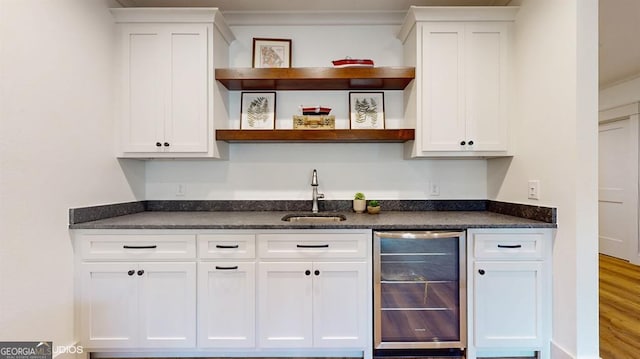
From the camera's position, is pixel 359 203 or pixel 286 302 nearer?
pixel 286 302

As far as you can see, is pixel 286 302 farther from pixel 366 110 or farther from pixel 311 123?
pixel 366 110

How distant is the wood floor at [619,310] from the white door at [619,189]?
345 millimetres

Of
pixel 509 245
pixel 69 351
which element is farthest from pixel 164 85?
pixel 509 245

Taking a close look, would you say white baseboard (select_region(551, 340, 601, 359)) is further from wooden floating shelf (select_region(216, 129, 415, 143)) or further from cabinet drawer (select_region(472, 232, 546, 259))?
wooden floating shelf (select_region(216, 129, 415, 143))

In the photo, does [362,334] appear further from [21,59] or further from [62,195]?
[21,59]

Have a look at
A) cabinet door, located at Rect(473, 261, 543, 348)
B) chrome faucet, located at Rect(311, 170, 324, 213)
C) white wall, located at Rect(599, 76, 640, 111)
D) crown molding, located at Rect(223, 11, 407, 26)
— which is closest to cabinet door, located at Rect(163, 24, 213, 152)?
crown molding, located at Rect(223, 11, 407, 26)

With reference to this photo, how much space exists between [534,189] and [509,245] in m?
0.44

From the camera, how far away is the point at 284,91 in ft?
8.45

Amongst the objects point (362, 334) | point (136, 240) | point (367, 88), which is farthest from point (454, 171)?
point (136, 240)

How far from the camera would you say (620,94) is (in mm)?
4168

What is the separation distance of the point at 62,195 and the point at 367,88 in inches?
86.4

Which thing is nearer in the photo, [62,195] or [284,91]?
[62,195]

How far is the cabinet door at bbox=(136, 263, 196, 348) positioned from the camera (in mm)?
1918

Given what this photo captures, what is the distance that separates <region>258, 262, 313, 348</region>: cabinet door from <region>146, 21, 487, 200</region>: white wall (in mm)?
796
